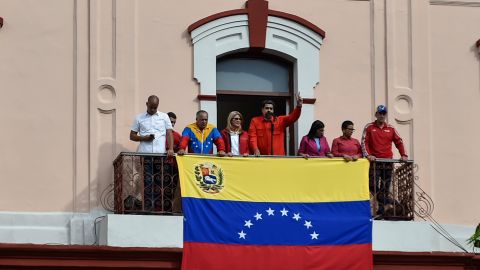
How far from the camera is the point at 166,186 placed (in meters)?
22.4

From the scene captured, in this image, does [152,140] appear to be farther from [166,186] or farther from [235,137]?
[235,137]

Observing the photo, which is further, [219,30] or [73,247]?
[219,30]

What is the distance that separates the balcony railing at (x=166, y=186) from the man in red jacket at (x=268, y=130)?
1.28 metres

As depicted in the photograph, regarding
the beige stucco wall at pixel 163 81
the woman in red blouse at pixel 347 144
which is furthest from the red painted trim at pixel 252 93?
the woman in red blouse at pixel 347 144

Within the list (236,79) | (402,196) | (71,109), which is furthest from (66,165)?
(402,196)

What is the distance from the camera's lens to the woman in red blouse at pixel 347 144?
2308 centimetres

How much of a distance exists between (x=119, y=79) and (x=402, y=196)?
14.0 feet

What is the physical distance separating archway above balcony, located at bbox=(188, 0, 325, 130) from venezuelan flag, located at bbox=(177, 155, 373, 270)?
157cm

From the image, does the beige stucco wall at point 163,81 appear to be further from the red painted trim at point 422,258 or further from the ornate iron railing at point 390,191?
the red painted trim at point 422,258

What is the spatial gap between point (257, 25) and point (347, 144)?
2.32 meters

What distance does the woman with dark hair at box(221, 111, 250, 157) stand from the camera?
22.8 m

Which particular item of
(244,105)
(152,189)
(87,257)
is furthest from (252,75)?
(87,257)

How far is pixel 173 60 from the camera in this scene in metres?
23.8

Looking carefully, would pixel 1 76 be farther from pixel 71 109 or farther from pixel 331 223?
pixel 331 223
